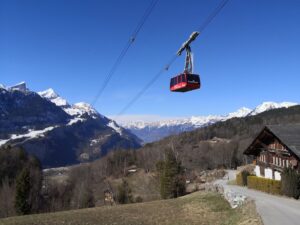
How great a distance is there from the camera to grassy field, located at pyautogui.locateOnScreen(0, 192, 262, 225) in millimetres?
35844

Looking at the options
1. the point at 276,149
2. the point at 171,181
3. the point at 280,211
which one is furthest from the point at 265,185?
the point at 171,181

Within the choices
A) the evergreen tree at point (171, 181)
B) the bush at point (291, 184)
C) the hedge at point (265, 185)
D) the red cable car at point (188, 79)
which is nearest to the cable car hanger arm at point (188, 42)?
the red cable car at point (188, 79)

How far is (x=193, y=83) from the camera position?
32281 mm

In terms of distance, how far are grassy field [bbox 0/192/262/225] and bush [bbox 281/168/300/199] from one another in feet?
21.8

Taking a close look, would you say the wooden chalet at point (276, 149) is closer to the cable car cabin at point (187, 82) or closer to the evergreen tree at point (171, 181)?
the evergreen tree at point (171, 181)

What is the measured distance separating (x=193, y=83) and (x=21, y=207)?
69996 mm

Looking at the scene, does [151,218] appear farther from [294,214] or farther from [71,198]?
[71,198]

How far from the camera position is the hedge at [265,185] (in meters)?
46.7

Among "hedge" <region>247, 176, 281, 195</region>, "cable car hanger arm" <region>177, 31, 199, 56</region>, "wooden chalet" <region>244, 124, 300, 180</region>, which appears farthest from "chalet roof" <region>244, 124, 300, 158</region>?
"cable car hanger arm" <region>177, 31, 199, 56</region>

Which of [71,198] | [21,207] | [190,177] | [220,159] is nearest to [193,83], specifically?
[21,207]

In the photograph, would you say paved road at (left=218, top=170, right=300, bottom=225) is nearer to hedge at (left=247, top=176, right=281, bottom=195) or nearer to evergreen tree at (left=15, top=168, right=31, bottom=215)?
hedge at (left=247, top=176, right=281, bottom=195)

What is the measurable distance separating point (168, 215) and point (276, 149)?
27328 mm

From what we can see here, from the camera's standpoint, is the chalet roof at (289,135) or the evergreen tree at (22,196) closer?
the chalet roof at (289,135)

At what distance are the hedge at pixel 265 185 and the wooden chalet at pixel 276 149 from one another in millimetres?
4715
